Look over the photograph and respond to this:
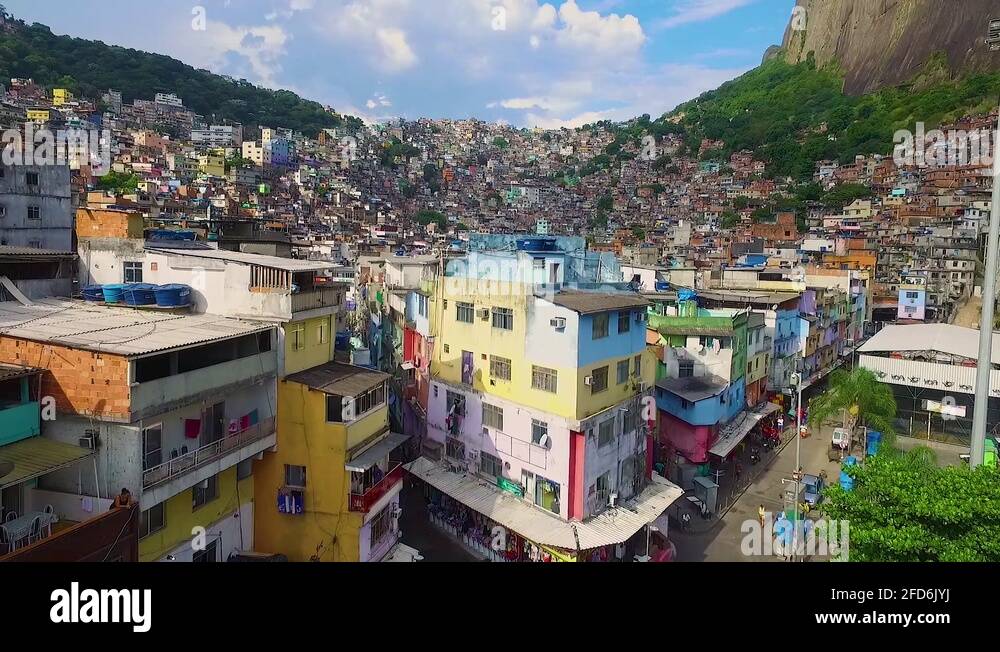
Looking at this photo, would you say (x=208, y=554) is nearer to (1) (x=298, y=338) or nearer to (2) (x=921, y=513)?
(1) (x=298, y=338)

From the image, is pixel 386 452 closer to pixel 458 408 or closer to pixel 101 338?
pixel 458 408

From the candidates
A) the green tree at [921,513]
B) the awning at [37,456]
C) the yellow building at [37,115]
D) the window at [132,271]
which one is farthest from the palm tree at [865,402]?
the yellow building at [37,115]

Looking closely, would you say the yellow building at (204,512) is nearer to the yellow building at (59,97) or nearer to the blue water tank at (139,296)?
the blue water tank at (139,296)

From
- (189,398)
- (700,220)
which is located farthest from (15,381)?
(700,220)

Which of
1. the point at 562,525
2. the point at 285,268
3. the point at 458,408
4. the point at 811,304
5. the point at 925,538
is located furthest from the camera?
the point at 811,304
